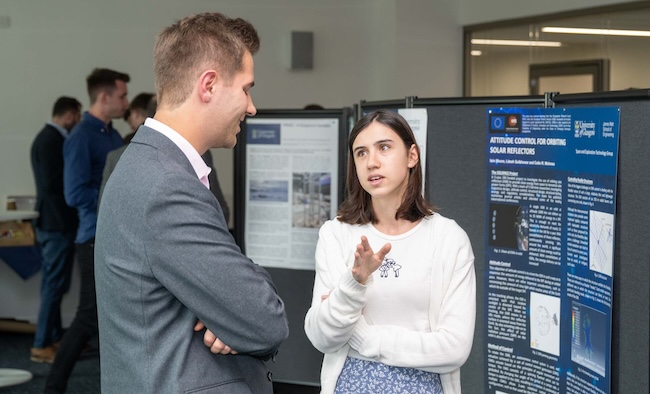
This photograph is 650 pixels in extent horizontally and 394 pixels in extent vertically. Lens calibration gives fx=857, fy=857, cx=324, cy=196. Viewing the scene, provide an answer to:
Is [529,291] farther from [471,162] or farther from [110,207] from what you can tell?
[110,207]

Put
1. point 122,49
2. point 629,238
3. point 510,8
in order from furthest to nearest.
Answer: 1. point 122,49
2. point 510,8
3. point 629,238

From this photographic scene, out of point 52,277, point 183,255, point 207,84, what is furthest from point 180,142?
point 52,277

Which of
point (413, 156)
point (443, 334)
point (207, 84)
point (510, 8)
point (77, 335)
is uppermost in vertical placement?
point (510, 8)

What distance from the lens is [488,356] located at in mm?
3309

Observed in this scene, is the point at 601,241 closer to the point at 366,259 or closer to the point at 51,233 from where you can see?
the point at 366,259

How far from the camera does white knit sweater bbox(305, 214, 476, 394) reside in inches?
88.9

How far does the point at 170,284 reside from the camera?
1526 mm

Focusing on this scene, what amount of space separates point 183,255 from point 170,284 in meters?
0.06

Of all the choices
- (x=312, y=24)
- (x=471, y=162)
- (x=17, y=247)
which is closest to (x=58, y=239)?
(x=17, y=247)

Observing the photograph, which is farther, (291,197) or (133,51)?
(133,51)

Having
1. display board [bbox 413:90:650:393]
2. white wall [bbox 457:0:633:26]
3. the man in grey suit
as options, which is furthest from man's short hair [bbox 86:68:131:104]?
the man in grey suit

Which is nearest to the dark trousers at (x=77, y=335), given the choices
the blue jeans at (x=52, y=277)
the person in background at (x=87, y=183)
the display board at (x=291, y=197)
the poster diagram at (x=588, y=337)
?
the person in background at (x=87, y=183)

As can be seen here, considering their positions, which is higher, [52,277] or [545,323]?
[545,323]

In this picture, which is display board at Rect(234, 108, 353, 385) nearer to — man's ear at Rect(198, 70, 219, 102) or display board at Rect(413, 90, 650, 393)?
display board at Rect(413, 90, 650, 393)
